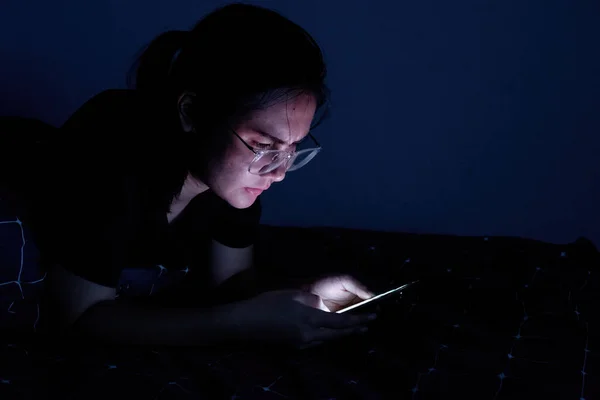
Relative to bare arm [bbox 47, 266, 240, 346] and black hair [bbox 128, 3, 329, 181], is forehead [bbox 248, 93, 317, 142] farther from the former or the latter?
bare arm [bbox 47, 266, 240, 346]

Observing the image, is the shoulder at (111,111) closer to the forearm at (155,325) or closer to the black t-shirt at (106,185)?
the black t-shirt at (106,185)

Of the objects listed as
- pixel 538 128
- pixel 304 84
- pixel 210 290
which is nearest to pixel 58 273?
pixel 210 290

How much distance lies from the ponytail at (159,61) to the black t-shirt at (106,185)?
0.13 feet

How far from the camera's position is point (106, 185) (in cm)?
105

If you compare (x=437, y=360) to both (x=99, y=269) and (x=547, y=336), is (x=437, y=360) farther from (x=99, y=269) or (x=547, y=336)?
(x=99, y=269)

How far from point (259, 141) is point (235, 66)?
0.15 metres

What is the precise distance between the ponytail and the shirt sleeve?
0.39 m

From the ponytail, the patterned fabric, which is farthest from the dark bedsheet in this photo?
the ponytail

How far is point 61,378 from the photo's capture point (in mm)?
980

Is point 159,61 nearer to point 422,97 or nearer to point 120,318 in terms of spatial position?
point 120,318

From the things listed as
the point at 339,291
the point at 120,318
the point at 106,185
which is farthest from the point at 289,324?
the point at 106,185

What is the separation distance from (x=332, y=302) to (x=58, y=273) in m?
0.66

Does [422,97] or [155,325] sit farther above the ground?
[422,97]

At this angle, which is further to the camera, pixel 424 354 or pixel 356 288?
pixel 356 288
